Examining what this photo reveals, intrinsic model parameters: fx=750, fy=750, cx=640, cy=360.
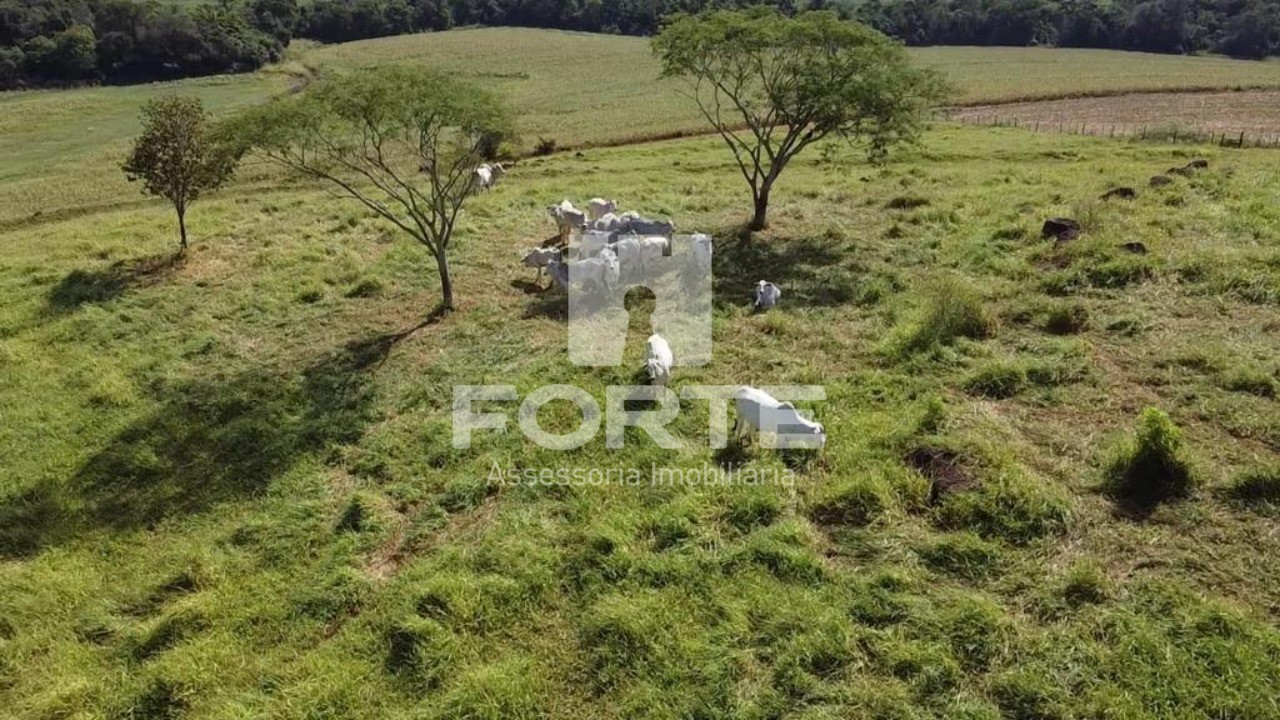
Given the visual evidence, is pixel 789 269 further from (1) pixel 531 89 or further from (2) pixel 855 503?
(1) pixel 531 89

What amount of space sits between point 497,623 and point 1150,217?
1632 cm

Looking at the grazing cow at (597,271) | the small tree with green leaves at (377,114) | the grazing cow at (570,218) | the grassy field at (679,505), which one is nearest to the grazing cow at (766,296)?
the grassy field at (679,505)

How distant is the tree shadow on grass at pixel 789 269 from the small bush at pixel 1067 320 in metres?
3.61

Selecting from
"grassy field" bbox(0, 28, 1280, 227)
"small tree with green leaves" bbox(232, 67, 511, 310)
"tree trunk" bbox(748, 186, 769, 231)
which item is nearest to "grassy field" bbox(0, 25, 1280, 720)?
"tree trunk" bbox(748, 186, 769, 231)

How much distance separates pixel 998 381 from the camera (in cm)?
1053

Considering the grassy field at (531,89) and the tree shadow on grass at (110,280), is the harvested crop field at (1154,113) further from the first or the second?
the tree shadow on grass at (110,280)

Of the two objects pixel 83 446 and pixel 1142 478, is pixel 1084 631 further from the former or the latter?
pixel 83 446

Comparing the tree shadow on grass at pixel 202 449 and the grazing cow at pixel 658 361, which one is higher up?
the grazing cow at pixel 658 361

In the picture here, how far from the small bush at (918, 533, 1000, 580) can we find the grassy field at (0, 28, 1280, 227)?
1976 cm

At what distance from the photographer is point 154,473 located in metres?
11.0

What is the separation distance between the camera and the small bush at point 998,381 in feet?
34.2

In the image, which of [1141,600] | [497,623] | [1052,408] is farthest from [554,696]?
[1052,408]

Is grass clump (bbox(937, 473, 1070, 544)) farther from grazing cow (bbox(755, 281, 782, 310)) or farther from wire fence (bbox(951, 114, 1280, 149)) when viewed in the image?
wire fence (bbox(951, 114, 1280, 149))

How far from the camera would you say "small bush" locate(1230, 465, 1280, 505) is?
25.3 feet
